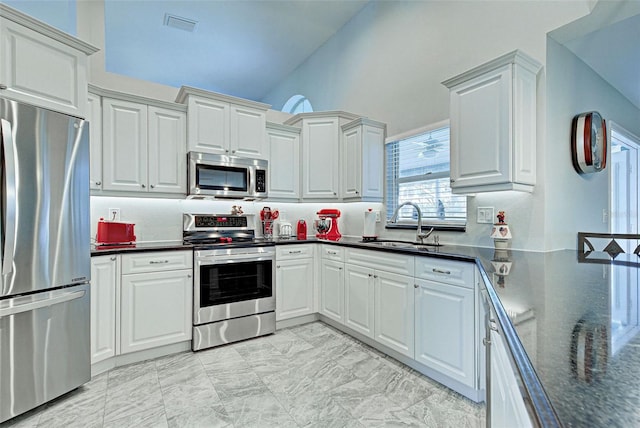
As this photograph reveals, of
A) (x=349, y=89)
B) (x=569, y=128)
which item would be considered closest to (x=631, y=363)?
(x=569, y=128)

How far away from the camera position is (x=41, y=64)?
2.00 m

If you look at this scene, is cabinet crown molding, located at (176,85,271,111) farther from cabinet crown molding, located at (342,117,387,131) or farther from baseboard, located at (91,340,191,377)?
baseboard, located at (91,340,191,377)

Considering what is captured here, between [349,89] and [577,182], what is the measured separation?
267 cm

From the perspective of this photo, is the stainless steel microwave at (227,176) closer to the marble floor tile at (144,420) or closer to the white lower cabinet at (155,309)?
the white lower cabinet at (155,309)

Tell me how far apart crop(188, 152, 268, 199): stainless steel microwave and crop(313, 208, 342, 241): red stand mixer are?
2.60 ft

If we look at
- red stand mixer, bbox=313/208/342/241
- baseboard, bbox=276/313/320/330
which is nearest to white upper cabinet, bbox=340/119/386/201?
red stand mixer, bbox=313/208/342/241

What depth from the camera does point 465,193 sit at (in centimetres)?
253

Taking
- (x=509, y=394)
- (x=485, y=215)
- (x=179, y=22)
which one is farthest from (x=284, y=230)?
(x=509, y=394)

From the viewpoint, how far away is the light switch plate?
102 inches

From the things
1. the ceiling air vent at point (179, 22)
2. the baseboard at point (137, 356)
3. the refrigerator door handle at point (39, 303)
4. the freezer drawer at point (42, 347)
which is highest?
the ceiling air vent at point (179, 22)

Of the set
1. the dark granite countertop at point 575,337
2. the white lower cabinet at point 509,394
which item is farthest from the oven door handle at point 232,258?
the white lower cabinet at point 509,394

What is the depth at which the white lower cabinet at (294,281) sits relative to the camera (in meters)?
3.28

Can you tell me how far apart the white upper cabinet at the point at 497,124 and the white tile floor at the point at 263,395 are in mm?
1514

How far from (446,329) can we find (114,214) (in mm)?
3006
